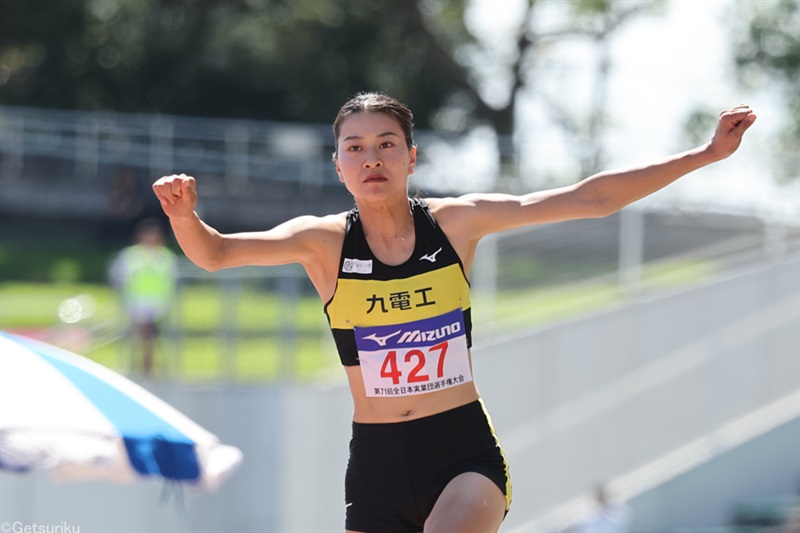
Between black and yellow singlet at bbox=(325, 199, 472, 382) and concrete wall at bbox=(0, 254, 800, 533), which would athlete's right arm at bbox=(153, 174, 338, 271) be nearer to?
black and yellow singlet at bbox=(325, 199, 472, 382)

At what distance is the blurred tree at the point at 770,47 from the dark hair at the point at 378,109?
83.1 ft

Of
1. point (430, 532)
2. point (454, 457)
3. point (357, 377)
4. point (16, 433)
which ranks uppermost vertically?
point (16, 433)

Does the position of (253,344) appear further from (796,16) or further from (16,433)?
(796,16)

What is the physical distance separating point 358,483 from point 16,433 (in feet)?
6.22

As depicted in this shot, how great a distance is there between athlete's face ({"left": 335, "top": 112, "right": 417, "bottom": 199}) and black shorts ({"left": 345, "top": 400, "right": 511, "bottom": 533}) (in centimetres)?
79

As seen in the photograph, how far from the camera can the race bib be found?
423cm

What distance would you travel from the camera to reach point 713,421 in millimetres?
12281

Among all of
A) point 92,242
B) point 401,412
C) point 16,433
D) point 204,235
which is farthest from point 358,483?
point 92,242

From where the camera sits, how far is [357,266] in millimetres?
4281

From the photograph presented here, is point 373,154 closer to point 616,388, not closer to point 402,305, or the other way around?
point 402,305

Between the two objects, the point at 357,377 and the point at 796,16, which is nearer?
the point at 357,377

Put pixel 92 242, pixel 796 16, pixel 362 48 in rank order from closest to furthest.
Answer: pixel 92 242, pixel 796 16, pixel 362 48

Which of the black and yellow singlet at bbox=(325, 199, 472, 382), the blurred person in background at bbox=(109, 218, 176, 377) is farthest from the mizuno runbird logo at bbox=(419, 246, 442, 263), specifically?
the blurred person in background at bbox=(109, 218, 176, 377)

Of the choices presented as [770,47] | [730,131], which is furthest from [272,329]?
[770,47]
